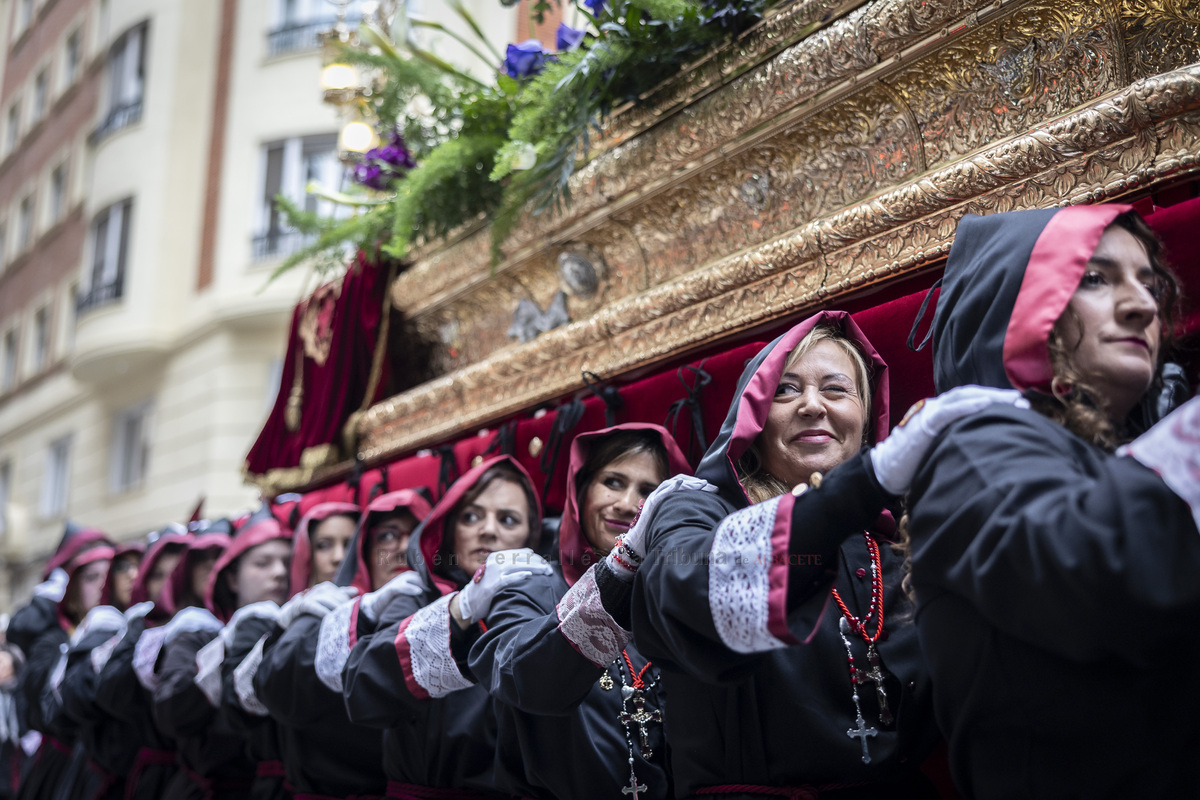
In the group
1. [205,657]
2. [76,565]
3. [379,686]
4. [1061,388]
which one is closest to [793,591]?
[1061,388]

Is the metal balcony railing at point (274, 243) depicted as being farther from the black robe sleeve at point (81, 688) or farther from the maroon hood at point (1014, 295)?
the maroon hood at point (1014, 295)

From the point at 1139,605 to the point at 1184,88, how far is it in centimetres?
133

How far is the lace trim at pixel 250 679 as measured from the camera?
3.86 metres

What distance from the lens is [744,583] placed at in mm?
1885

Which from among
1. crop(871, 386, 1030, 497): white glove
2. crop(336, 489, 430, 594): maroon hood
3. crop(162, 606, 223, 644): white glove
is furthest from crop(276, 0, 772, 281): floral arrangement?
crop(871, 386, 1030, 497): white glove

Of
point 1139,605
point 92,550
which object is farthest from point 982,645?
point 92,550

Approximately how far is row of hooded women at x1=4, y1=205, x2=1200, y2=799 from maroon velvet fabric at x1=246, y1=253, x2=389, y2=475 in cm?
163

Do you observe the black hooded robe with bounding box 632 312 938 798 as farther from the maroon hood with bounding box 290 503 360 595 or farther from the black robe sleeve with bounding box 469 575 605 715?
the maroon hood with bounding box 290 503 360 595

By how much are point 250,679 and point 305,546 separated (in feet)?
2.40

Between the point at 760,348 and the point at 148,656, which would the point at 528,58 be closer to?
the point at 760,348

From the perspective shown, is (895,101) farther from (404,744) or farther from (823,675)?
(404,744)

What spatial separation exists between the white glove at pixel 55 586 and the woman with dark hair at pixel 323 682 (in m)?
3.98

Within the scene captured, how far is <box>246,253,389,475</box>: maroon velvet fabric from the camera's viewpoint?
5.48 metres

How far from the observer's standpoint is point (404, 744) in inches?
137
